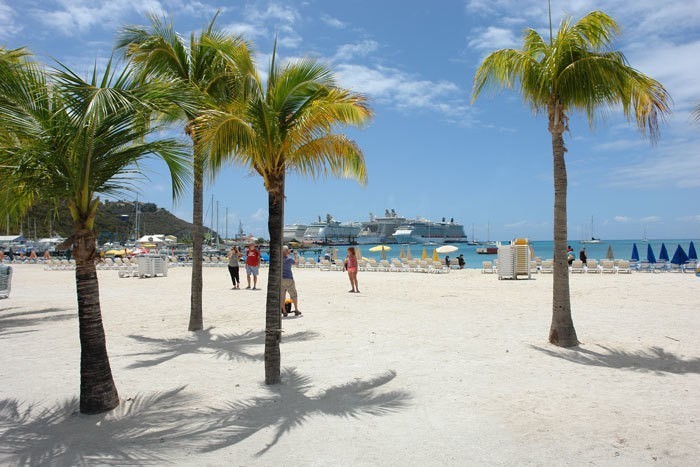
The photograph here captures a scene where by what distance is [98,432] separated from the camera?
3.97 m

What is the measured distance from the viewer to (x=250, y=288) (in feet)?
53.6

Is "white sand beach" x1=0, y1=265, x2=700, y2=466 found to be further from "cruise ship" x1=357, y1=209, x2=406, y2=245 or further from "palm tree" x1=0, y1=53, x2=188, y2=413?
"cruise ship" x1=357, y1=209, x2=406, y2=245

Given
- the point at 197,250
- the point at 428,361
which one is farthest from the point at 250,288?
the point at 428,361

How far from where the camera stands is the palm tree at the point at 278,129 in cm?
492

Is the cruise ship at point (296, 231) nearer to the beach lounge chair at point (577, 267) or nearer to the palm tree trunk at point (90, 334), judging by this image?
the beach lounge chair at point (577, 267)

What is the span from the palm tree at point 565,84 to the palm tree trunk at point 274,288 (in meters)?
4.10

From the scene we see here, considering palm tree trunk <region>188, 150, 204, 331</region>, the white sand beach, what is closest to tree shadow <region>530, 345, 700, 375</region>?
the white sand beach

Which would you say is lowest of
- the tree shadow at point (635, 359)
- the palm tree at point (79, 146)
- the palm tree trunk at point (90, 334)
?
the tree shadow at point (635, 359)

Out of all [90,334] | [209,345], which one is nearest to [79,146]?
[90,334]

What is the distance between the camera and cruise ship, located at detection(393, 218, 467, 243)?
104 metres

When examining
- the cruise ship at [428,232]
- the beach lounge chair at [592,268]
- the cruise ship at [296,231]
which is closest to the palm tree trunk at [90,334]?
the beach lounge chair at [592,268]

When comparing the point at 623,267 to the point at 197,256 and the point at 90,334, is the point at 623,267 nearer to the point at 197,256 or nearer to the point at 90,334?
the point at 197,256

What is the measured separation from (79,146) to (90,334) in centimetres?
165

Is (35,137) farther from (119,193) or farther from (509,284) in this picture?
(509,284)
